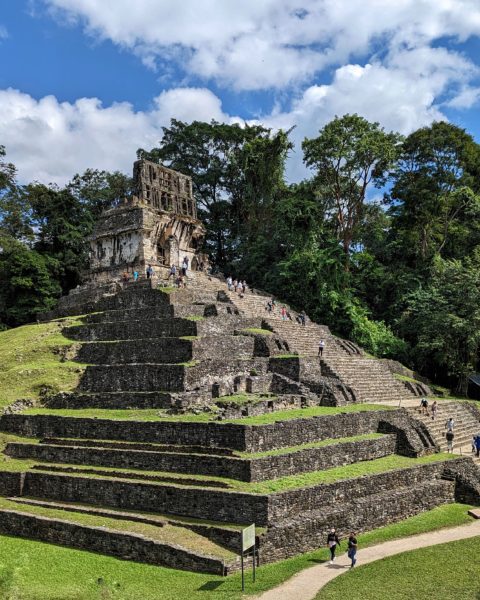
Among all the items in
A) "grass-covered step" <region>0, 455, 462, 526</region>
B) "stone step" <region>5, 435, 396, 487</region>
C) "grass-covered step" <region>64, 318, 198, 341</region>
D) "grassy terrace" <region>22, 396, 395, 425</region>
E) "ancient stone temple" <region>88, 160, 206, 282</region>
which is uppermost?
"ancient stone temple" <region>88, 160, 206, 282</region>

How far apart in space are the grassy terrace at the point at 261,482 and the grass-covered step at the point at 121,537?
→ 4.07ft

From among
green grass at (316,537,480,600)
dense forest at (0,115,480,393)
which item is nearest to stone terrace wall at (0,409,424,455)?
green grass at (316,537,480,600)

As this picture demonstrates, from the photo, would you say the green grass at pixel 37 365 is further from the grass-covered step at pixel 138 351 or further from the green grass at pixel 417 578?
the green grass at pixel 417 578

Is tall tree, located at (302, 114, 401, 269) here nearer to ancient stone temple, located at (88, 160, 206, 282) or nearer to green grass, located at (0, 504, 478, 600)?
ancient stone temple, located at (88, 160, 206, 282)

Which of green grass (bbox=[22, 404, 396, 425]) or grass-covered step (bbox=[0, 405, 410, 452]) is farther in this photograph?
green grass (bbox=[22, 404, 396, 425])

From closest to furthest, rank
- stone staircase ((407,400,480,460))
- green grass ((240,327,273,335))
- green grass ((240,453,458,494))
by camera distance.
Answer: green grass ((240,453,458,494))
stone staircase ((407,400,480,460))
green grass ((240,327,273,335))

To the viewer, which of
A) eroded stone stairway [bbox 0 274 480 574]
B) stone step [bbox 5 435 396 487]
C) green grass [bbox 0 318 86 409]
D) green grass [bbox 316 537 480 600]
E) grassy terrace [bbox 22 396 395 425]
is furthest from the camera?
green grass [bbox 0 318 86 409]

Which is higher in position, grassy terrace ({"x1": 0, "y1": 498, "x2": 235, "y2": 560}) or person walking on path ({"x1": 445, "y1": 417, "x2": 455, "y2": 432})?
person walking on path ({"x1": 445, "y1": 417, "x2": 455, "y2": 432})

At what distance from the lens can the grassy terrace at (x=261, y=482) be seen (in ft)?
44.1

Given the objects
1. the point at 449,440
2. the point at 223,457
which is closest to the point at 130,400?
the point at 223,457

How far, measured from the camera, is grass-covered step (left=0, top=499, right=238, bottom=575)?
11.8 meters

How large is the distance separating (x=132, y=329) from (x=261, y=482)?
10.3 m

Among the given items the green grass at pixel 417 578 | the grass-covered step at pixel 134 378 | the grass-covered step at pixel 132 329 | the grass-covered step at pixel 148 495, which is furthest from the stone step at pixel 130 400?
the green grass at pixel 417 578

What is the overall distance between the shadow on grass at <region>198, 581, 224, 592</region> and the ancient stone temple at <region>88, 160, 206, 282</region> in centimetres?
2230
